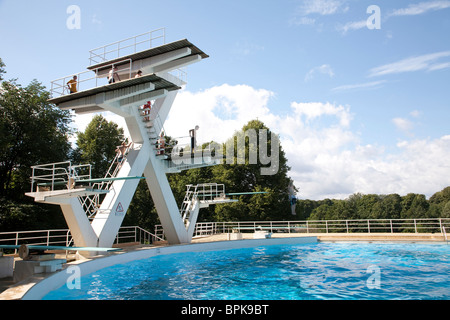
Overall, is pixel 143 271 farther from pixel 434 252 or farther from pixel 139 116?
pixel 434 252

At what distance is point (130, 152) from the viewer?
1462 centimetres

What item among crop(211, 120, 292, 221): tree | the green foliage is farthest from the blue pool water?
the green foliage

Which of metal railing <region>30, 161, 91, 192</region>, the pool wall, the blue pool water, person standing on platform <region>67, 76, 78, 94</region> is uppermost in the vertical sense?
person standing on platform <region>67, 76, 78, 94</region>

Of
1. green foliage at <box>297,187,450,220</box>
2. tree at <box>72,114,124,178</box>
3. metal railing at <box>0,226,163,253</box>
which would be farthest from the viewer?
green foliage at <box>297,187,450,220</box>

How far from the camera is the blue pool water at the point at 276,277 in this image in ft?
23.9

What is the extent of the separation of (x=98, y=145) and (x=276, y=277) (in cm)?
2945

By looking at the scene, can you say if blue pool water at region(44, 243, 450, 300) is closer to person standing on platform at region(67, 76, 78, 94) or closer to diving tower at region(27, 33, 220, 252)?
diving tower at region(27, 33, 220, 252)

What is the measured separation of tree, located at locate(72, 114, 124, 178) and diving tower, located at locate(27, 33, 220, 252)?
19.4 m

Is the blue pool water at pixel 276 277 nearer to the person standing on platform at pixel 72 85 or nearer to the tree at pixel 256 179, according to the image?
the person standing on platform at pixel 72 85

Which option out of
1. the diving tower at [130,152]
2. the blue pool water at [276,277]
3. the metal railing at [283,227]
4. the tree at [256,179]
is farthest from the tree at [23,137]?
the blue pool water at [276,277]

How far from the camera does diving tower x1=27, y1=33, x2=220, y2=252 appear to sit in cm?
1156

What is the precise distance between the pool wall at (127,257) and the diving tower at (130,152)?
130cm
